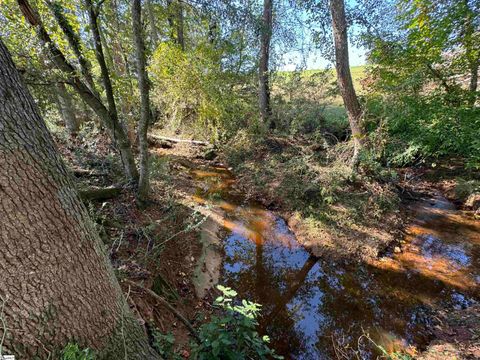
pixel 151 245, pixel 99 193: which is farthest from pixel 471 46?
pixel 99 193

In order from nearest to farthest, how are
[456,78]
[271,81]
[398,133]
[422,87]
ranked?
[456,78]
[422,87]
[398,133]
[271,81]

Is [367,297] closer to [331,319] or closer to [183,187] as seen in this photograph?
[331,319]

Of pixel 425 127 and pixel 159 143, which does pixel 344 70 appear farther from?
pixel 159 143

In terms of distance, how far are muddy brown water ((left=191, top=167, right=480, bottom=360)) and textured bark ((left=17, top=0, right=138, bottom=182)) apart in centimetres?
240

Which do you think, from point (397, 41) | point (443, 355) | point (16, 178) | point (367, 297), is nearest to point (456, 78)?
point (397, 41)

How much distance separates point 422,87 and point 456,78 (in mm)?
703

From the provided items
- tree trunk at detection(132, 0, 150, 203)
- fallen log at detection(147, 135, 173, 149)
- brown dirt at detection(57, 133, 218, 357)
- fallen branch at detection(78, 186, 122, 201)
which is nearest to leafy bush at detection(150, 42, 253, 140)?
fallen log at detection(147, 135, 173, 149)

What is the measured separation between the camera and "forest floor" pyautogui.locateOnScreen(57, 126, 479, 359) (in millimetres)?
3154

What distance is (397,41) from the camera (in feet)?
22.1

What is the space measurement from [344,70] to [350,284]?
14.3 ft

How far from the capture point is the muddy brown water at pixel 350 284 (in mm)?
3330

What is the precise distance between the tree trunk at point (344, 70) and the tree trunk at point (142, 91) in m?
3.91

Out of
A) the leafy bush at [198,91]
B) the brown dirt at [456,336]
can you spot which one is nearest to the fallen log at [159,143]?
the leafy bush at [198,91]

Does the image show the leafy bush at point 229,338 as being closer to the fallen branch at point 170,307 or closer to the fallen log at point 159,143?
the fallen branch at point 170,307
